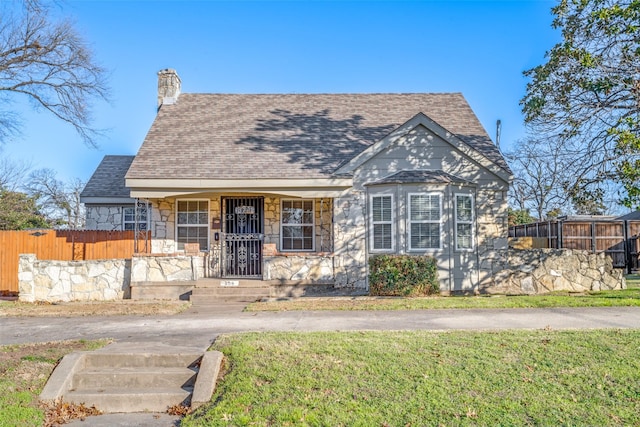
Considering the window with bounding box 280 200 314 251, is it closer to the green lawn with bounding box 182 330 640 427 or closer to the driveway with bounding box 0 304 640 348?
the driveway with bounding box 0 304 640 348

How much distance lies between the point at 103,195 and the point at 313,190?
8192mm

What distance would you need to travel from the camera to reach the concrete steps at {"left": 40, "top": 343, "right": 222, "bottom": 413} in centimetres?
A: 605

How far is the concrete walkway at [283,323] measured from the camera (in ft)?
28.3

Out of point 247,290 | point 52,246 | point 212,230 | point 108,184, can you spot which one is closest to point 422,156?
point 247,290

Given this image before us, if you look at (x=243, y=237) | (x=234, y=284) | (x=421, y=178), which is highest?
(x=421, y=178)

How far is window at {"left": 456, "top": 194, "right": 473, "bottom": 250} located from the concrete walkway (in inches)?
150

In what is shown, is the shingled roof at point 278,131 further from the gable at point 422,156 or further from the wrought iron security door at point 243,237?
the wrought iron security door at point 243,237

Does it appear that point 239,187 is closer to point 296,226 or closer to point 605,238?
point 296,226

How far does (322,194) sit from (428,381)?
8845mm

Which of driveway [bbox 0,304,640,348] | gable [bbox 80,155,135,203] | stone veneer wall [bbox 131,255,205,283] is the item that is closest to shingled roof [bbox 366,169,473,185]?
driveway [bbox 0,304,640,348]

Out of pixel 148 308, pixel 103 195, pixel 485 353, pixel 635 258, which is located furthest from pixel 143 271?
pixel 635 258

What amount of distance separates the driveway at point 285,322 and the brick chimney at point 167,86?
9.64m

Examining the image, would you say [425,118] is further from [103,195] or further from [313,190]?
[103,195]

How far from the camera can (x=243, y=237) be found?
1501cm
